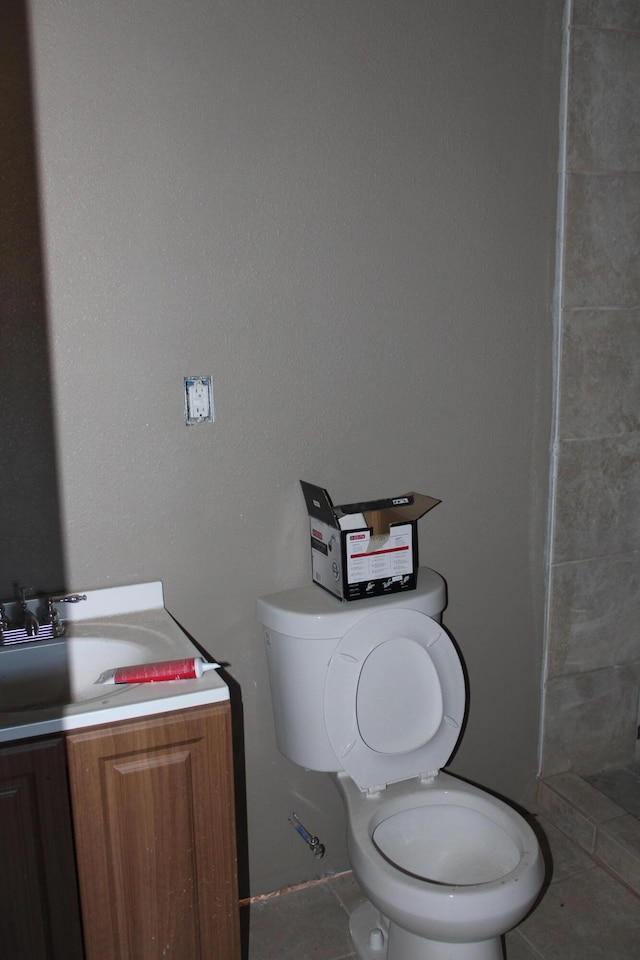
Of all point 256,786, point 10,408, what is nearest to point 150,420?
point 10,408

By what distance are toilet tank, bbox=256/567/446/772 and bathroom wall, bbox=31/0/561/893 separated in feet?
0.33

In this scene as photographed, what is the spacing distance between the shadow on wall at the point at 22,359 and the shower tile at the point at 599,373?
1288 millimetres

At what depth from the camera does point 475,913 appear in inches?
55.5

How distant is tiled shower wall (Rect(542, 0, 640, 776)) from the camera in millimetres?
1998

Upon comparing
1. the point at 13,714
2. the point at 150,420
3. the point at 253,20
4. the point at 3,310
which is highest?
the point at 253,20

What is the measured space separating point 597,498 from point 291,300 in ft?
3.34

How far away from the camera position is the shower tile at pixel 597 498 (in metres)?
2.13

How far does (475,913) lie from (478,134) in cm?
168

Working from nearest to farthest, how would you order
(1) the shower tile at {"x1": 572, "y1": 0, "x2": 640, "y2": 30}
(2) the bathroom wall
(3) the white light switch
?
1. (2) the bathroom wall
2. (3) the white light switch
3. (1) the shower tile at {"x1": 572, "y1": 0, "x2": 640, "y2": 30}

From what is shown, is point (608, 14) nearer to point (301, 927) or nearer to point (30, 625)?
point (30, 625)

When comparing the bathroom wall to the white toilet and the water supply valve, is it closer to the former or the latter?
the water supply valve

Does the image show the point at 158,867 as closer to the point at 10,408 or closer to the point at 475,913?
the point at 475,913

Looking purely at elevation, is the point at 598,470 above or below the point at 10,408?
below

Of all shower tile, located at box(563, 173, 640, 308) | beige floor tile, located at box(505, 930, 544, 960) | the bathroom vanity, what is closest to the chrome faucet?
the bathroom vanity
